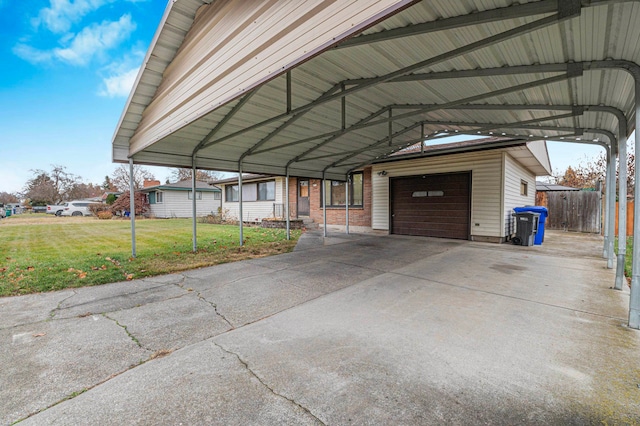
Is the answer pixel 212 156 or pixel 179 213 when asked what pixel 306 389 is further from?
pixel 179 213

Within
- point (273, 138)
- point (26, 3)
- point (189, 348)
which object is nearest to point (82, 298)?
point (189, 348)

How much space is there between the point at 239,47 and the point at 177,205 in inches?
873

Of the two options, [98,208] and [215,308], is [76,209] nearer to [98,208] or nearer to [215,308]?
[98,208]

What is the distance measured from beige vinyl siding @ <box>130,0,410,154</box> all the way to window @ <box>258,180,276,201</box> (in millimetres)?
10530

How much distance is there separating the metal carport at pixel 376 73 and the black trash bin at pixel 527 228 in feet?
8.65

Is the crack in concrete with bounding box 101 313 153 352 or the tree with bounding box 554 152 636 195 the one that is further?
the tree with bounding box 554 152 636 195

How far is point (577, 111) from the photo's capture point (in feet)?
15.1

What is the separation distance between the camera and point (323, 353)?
7.91 ft

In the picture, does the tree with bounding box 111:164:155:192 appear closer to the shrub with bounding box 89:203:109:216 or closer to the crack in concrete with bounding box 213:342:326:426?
the shrub with bounding box 89:203:109:216

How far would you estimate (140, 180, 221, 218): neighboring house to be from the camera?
A: 2219cm

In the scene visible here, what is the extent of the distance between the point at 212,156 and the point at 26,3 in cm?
1425

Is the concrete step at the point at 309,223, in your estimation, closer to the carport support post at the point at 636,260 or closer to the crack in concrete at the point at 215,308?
the crack in concrete at the point at 215,308

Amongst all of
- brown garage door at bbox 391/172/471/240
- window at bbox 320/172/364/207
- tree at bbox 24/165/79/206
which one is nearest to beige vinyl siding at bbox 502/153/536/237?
brown garage door at bbox 391/172/471/240

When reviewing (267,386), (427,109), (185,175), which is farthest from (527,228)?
(185,175)
